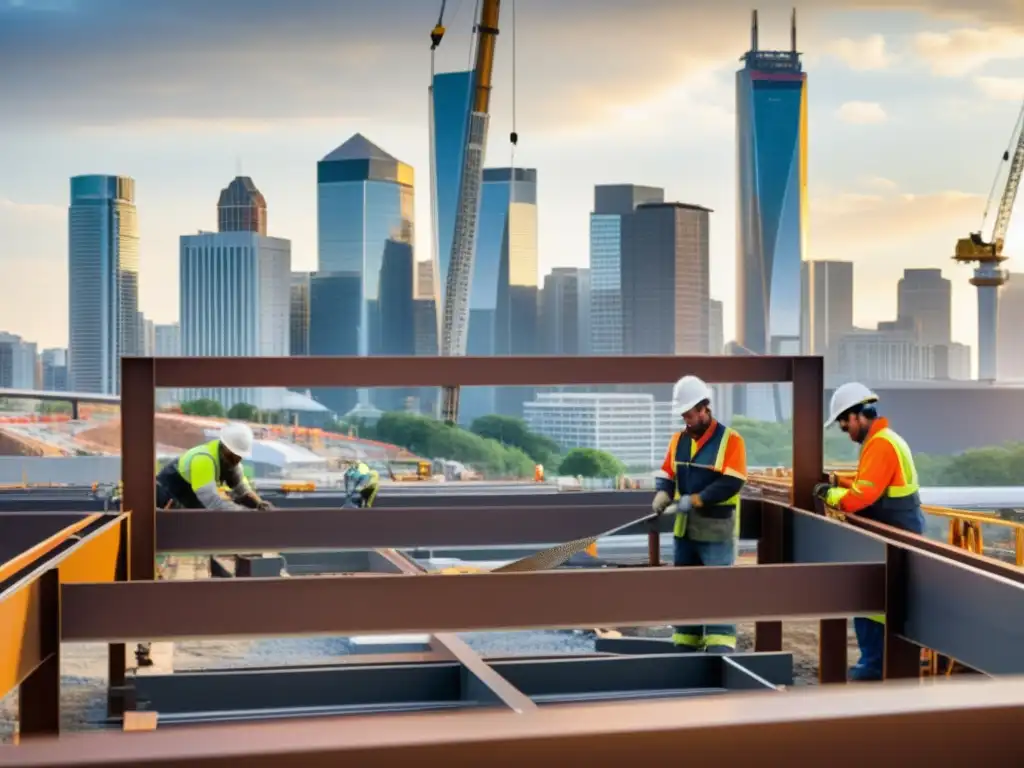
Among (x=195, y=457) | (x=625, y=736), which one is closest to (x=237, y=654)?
(x=195, y=457)

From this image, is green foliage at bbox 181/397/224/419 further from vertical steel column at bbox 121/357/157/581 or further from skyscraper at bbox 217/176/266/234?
vertical steel column at bbox 121/357/157/581

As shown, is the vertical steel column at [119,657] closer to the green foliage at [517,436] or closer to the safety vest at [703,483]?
the safety vest at [703,483]

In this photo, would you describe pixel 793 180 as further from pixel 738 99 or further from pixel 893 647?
pixel 893 647

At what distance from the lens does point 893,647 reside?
6449 mm

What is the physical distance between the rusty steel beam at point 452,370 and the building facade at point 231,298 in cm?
11006

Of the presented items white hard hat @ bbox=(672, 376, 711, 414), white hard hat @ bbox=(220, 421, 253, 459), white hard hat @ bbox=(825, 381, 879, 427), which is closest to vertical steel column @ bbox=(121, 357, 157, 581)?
white hard hat @ bbox=(220, 421, 253, 459)

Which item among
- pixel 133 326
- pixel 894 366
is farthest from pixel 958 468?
pixel 133 326

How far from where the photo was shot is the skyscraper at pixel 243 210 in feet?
416

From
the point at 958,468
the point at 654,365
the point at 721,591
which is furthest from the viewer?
the point at 958,468

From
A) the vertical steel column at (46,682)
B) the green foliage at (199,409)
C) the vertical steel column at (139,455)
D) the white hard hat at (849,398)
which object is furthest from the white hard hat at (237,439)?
the green foliage at (199,409)

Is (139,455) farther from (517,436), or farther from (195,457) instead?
(517,436)

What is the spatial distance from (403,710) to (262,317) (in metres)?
119

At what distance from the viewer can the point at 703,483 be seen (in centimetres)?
945

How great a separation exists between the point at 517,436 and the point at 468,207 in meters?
35.5
